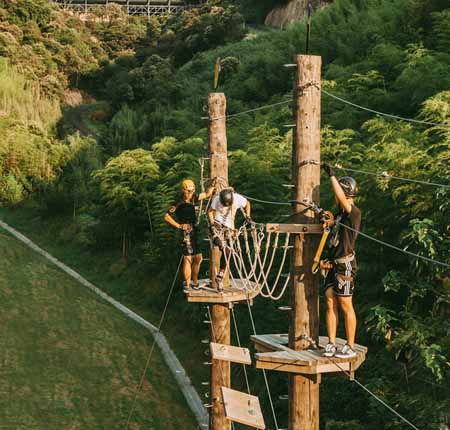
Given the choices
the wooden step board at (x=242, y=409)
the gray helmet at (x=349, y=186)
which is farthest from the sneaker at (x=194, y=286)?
the gray helmet at (x=349, y=186)

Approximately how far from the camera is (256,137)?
19391mm

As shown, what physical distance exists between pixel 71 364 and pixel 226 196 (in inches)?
389

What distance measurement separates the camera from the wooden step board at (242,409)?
674 cm

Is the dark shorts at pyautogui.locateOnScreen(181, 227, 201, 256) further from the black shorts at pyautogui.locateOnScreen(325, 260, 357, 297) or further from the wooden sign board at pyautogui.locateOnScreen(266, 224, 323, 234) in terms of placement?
the black shorts at pyautogui.locateOnScreen(325, 260, 357, 297)

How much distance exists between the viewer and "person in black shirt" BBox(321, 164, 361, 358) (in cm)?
605

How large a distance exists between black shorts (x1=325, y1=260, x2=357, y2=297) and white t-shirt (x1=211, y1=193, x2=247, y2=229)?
3.13 m

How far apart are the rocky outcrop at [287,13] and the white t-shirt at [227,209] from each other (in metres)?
30.9

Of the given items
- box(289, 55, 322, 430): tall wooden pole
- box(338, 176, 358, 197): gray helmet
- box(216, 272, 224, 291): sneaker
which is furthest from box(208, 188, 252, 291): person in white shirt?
box(338, 176, 358, 197): gray helmet

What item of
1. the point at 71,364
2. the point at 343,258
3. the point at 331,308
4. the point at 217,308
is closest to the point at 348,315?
the point at 331,308

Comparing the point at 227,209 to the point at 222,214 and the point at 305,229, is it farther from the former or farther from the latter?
the point at 305,229

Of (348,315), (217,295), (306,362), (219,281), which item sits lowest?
(217,295)

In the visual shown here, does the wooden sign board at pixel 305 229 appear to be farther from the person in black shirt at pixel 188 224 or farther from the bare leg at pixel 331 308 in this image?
the person in black shirt at pixel 188 224

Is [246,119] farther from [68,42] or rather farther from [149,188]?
[68,42]

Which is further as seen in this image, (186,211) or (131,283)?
(131,283)
